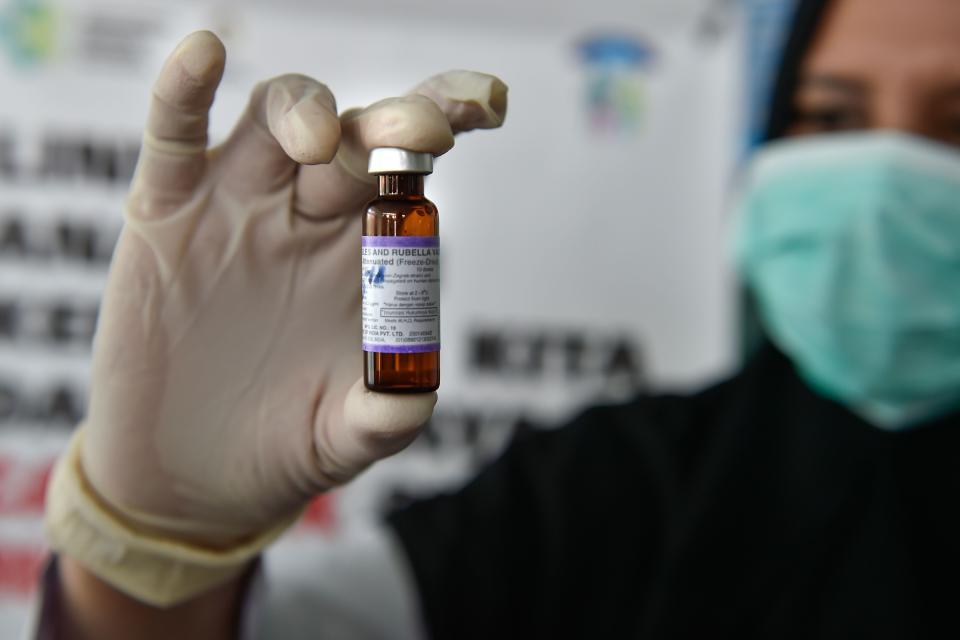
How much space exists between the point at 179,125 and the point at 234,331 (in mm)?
198

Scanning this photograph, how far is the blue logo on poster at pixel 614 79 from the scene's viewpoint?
195 centimetres

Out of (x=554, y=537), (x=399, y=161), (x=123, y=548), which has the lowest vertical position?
(x=554, y=537)

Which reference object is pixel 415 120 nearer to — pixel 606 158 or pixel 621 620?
pixel 621 620

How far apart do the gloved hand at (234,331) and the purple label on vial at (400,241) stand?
0.08 m

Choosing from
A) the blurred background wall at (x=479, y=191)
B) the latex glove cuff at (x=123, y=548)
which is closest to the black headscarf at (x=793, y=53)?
the blurred background wall at (x=479, y=191)

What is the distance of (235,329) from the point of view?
2.38 feet

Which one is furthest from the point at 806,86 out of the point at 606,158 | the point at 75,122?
the point at 75,122

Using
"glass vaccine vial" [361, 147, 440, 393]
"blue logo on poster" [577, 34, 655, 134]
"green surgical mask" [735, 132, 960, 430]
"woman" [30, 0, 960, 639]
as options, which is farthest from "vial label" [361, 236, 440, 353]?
"blue logo on poster" [577, 34, 655, 134]

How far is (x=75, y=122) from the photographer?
1773 mm

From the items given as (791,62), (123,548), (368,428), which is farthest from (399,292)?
(791,62)

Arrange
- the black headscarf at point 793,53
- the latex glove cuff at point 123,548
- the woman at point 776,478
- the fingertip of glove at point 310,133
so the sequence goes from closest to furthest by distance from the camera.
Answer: the fingertip of glove at point 310,133 → the latex glove cuff at point 123,548 → the woman at point 776,478 → the black headscarf at point 793,53

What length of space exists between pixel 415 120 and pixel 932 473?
1.11 meters

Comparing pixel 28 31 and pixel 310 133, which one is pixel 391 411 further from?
pixel 28 31

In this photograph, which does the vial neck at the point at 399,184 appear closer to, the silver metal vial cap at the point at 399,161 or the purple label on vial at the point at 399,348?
the silver metal vial cap at the point at 399,161
